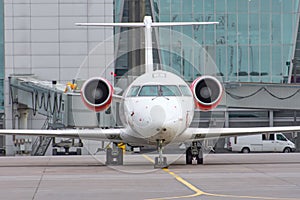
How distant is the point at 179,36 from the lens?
55.6 m

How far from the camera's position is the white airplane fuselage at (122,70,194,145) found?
76.4ft

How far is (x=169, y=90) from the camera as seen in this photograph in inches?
960

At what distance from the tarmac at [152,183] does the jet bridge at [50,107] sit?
733 inches

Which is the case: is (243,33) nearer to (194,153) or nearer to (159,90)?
(194,153)

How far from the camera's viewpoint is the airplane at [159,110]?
2350 centimetres

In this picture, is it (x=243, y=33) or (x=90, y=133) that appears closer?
(x=90, y=133)

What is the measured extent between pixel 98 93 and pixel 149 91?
2840 millimetres

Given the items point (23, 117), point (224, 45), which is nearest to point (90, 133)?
point (23, 117)

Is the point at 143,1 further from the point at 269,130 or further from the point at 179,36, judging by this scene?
the point at 269,130

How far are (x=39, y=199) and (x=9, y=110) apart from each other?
34.3m

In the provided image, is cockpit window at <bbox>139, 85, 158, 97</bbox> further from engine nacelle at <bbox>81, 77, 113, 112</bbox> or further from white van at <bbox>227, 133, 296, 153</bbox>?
white van at <bbox>227, 133, 296, 153</bbox>

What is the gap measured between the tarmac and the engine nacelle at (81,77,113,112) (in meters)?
2.14

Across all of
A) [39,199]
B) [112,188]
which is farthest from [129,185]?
[39,199]

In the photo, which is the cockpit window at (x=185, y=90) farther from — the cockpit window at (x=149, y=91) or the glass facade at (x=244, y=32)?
the glass facade at (x=244, y=32)
